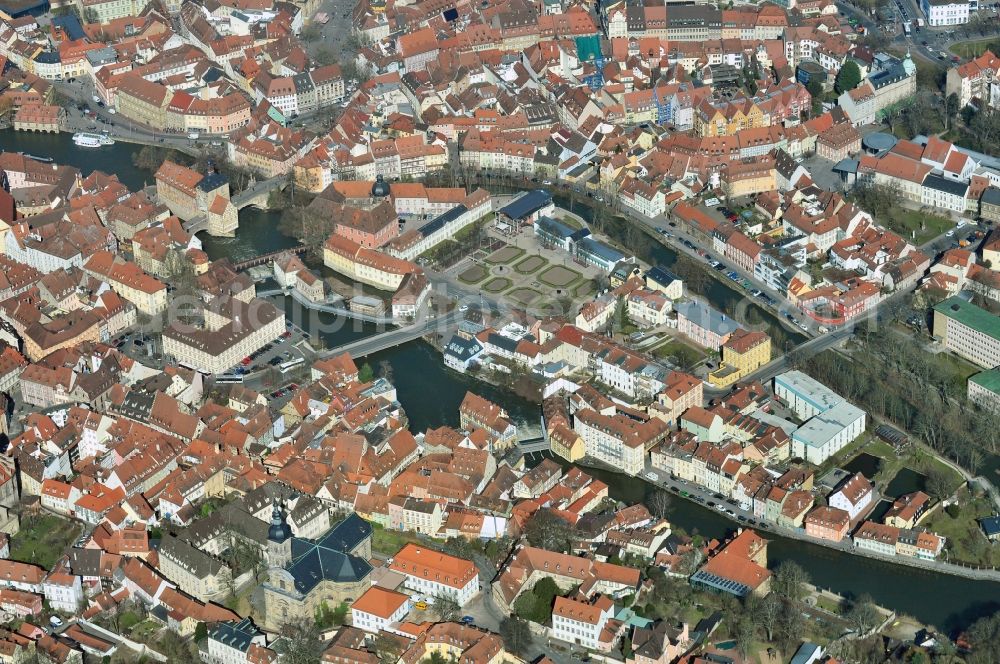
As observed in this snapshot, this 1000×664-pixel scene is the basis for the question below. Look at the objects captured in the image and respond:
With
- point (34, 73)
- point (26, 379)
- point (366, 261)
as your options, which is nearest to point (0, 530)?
point (26, 379)

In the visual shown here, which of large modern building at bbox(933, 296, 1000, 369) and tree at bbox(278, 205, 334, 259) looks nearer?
large modern building at bbox(933, 296, 1000, 369)

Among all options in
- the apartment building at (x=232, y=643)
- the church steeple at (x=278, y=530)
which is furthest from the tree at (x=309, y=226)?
the apartment building at (x=232, y=643)

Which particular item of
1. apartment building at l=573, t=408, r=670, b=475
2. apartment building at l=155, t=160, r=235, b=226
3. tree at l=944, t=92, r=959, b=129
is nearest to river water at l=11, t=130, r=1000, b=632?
apartment building at l=573, t=408, r=670, b=475

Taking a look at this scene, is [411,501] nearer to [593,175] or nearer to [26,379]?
[26,379]

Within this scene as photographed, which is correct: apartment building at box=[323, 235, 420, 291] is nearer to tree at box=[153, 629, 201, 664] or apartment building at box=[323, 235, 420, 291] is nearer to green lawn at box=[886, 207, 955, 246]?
green lawn at box=[886, 207, 955, 246]

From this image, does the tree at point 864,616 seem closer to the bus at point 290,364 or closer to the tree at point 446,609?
the tree at point 446,609

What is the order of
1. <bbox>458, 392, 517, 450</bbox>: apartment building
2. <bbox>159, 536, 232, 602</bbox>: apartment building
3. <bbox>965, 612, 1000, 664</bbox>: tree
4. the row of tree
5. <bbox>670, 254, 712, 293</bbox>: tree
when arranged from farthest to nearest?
<bbox>670, 254, 712, 293</bbox>: tree
<bbox>458, 392, 517, 450</bbox>: apartment building
the row of tree
<bbox>159, 536, 232, 602</bbox>: apartment building
<bbox>965, 612, 1000, 664</bbox>: tree

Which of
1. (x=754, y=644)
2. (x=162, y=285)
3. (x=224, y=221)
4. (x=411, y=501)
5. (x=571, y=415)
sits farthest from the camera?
(x=224, y=221)
